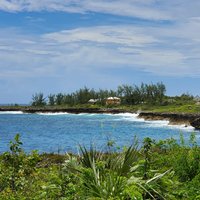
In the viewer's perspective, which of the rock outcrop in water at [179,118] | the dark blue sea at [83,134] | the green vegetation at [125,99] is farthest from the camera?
Answer: the green vegetation at [125,99]

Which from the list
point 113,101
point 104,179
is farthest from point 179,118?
point 113,101

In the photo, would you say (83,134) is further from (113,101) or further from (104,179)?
(113,101)

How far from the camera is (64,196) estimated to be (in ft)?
32.3

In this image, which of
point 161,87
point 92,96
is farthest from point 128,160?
point 92,96

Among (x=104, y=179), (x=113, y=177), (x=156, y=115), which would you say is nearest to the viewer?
(x=113, y=177)

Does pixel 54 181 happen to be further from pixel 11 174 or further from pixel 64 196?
pixel 11 174

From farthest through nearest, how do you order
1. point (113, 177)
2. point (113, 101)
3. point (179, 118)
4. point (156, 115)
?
point (113, 101), point (156, 115), point (179, 118), point (113, 177)

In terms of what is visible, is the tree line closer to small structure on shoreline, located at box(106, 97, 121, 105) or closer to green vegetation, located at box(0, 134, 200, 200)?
small structure on shoreline, located at box(106, 97, 121, 105)

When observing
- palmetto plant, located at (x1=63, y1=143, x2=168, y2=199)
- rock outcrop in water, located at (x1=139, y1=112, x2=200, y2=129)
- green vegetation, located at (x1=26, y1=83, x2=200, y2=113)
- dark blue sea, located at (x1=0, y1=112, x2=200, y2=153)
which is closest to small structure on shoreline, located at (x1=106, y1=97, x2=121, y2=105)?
green vegetation, located at (x1=26, y1=83, x2=200, y2=113)

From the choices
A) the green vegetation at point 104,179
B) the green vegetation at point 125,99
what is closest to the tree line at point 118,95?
the green vegetation at point 125,99

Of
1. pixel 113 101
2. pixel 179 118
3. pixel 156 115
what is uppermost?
pixel 113 101

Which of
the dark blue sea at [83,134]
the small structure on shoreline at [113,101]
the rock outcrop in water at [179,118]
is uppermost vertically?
the small structure on shoreline at [113,101]

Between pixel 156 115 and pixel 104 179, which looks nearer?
pixel 104 179

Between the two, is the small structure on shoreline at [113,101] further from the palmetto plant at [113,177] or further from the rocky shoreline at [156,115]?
the palmetto plant at [113,177]
